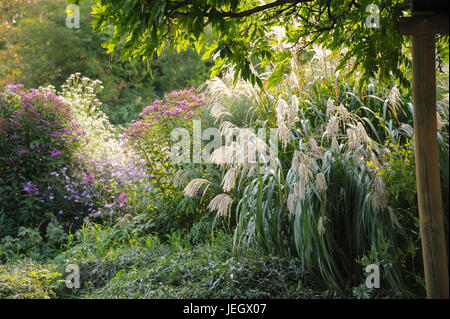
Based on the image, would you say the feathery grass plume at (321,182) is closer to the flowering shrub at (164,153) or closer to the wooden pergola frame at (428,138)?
the wooden pergola frame at (428,138)

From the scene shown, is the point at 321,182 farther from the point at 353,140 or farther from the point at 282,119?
the point at 282,119

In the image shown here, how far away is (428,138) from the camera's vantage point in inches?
104

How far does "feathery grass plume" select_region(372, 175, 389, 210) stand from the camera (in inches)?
135

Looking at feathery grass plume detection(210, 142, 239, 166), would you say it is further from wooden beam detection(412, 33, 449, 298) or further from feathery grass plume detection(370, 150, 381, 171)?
wooden beam detection(412, 33, 449, 298)

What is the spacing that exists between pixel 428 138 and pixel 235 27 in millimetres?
1622

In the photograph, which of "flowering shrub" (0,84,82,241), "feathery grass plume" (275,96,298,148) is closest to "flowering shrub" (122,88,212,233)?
"flowering shrub" (0,84,82,241)

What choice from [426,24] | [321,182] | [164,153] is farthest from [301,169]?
[164,153]

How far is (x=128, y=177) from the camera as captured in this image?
6.89m

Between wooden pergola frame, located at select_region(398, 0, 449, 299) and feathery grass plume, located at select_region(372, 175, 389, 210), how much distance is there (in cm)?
73

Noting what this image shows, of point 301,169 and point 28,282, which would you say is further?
point 28,282

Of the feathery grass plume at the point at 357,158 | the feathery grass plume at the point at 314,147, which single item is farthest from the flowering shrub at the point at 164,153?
the feathery grass plume at the point at 357,158

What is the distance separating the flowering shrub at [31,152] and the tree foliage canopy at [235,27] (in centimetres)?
410

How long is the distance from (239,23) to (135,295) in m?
2.45

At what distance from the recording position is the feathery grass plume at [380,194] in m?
3.44
